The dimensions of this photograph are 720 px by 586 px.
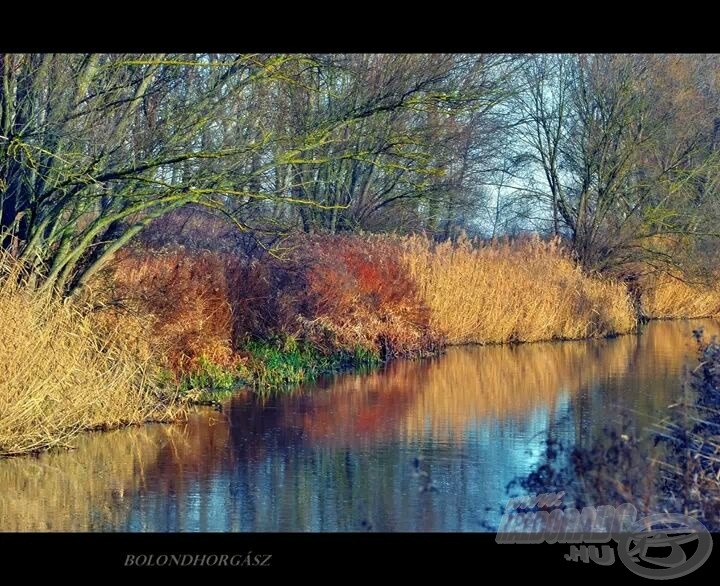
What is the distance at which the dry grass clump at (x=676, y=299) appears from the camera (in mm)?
32094

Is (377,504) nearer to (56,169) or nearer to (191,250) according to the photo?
(56,169)

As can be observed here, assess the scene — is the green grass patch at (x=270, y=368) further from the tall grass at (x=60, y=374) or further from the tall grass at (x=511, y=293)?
the tall grass at (x=511, y=293)

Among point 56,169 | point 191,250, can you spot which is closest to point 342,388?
point 191,250

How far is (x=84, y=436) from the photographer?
42.9 ft

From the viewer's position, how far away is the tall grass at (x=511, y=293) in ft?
80.2

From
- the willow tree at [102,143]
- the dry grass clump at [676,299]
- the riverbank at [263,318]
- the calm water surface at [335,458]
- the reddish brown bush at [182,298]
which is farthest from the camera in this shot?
the dry grass clump at [676,299]

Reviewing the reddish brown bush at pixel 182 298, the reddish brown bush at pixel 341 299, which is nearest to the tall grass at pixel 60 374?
the reddish brown bush at pixel 182 298

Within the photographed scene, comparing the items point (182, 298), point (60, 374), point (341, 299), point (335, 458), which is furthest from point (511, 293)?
point (60, 374)

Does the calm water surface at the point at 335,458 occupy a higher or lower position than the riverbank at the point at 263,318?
lower

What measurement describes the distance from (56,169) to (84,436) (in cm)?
305

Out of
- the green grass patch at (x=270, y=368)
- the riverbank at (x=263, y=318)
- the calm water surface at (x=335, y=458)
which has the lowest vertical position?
the calm water surface at (x=335, y=458)

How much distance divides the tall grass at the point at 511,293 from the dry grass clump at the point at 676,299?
101 inches

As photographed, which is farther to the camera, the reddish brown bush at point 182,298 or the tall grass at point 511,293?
the tall grass at point 511,293

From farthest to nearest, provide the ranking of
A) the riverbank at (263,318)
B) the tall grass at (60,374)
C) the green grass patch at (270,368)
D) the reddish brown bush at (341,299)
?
1. the reddish brown bush at (341,299)
2. the green grass patch at (270,368)
3. the riverbank at (263,318)
4. the tall grass at (60,374)
